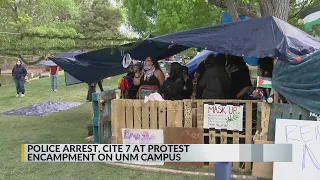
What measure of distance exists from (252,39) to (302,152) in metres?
1.71

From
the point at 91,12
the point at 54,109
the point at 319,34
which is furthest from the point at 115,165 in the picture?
the point at 91,12

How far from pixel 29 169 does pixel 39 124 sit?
3680 millimetres

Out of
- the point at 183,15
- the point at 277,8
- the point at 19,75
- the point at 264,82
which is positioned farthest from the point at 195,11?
the point at 264,82

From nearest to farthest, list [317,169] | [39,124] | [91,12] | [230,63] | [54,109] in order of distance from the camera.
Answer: [317,169] → [230,63] → [39,124] → [54,109] → [91,12]

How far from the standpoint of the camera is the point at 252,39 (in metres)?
5.19

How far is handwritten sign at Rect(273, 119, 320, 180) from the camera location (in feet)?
14.9

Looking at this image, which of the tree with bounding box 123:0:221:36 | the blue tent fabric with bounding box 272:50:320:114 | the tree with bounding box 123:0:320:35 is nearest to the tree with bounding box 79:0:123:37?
the tree with bounding box 123:0:320:35

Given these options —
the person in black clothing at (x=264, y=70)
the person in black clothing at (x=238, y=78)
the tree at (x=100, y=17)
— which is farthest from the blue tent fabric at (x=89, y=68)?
the tree at (x=100, y=17)

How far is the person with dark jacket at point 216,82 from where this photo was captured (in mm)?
5715

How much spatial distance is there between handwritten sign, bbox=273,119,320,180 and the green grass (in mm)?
1141

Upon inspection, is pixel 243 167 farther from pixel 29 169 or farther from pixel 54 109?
pixel 54 109

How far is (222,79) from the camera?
5.74 metres

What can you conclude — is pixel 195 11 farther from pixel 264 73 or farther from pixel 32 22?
pixel 264 73

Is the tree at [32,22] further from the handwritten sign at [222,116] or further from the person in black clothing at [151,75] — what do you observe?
the handwritten sign at [222,116]
